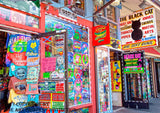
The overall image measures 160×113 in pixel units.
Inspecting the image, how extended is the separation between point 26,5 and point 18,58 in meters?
1.47

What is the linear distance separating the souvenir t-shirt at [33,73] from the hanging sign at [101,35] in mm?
2779

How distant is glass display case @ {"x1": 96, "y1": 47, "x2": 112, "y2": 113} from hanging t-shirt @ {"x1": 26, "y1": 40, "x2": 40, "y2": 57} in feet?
9.60

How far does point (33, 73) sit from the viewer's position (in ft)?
14.3

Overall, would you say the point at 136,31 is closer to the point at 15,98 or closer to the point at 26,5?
the point at 26,5

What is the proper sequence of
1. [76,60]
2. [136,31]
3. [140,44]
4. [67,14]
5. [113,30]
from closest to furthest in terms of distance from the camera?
[67,14] → [76,60] → [140,44] → [136,31] → [113,30]

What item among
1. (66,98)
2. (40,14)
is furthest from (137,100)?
(40,14)

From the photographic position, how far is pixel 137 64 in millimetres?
8070

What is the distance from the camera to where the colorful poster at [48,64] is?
161 inches

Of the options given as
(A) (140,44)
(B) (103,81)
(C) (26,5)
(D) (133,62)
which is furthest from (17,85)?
(D) (133,62)

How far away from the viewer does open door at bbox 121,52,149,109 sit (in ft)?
26.2

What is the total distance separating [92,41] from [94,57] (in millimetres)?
659

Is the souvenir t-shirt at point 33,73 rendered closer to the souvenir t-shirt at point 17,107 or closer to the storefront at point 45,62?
the storefront at point 45,62

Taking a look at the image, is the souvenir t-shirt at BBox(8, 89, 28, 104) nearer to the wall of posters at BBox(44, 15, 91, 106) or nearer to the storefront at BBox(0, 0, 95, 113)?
the storefront at BBox(0, 0, 95, 113)

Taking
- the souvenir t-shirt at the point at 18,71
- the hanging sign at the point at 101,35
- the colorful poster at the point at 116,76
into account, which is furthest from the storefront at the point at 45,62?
the colorful poster at the point at 116,76
